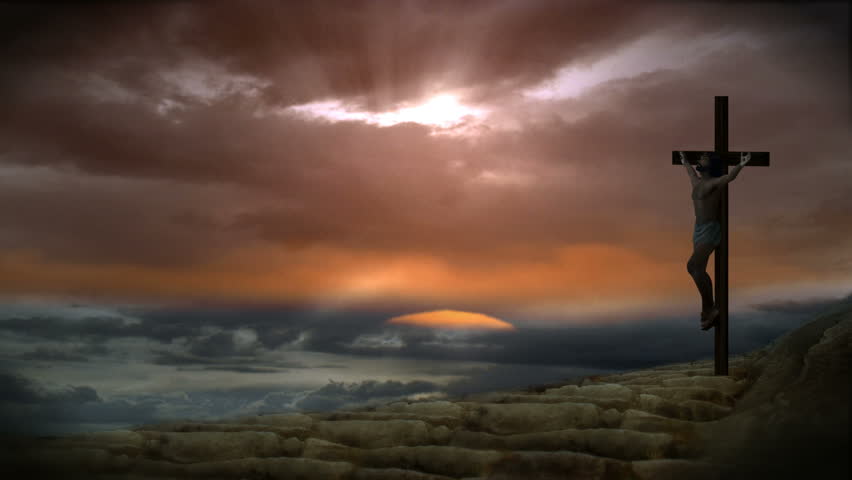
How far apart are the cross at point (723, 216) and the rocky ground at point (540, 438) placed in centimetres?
87

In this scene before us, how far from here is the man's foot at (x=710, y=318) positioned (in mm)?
14539

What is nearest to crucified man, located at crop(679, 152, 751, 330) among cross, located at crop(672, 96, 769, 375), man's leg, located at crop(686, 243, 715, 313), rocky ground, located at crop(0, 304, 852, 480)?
man's leg, located at crop(686, 243, 715, 313)

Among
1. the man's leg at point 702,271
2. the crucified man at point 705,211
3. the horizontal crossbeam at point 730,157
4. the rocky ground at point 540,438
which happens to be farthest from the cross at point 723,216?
the rocky ground at point 540,438

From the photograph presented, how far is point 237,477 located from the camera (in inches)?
440

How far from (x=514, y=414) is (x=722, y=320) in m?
5.02

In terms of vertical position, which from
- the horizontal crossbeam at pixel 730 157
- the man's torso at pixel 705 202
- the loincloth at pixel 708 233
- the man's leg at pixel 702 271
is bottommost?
the man's leg at pixel 702 271

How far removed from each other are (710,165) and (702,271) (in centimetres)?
204

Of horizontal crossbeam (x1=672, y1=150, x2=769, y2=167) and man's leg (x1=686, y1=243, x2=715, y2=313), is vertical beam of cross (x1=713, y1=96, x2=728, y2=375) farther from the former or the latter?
man's leg (x1=686, y1=243, x2=715, y2=313)

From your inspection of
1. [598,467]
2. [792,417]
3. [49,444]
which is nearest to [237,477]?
[49,444]

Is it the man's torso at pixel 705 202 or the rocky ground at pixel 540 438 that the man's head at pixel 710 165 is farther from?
the rocky ground at pixel 540 438

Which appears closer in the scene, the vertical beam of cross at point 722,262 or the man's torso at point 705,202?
the man's torso at point 705,202

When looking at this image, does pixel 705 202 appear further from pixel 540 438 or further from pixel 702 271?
pixel 540 438

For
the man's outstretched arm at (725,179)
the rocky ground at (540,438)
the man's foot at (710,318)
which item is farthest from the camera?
the man's foot at (710,318)

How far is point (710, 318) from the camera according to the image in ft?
47.8
